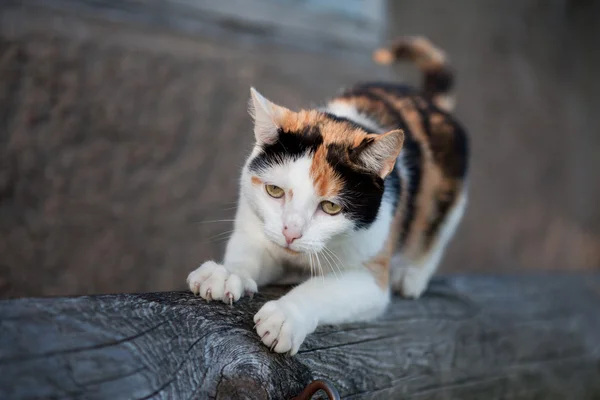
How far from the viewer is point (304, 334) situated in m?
1.24

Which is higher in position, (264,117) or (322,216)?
(264,117)

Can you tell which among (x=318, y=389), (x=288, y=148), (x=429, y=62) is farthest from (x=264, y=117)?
(x=429, y=62)

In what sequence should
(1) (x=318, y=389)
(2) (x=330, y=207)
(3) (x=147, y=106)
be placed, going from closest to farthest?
(1) (x=318, y=389), (2) (x=330, y=207), (3) (x=147, y=106)

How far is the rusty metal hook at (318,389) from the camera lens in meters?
1.08

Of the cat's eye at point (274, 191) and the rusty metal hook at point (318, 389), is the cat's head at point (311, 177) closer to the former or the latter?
the cat's eye at point (274, 191)

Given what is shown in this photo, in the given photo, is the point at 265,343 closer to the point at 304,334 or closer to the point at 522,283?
the point at 304,334

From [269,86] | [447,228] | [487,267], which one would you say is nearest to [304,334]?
[447,228]

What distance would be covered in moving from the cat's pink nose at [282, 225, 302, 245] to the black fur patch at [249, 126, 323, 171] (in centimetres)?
18

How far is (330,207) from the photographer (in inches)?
53.7

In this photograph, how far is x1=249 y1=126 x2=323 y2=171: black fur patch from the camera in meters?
1.40

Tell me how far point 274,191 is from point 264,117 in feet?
0.59

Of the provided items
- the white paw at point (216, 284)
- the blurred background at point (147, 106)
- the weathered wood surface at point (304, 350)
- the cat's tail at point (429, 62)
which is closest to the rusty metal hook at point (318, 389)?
the weathered wood surface at point (304, 350)

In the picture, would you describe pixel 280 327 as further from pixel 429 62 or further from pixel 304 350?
pixel 429 62

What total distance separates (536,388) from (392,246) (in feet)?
2.45
